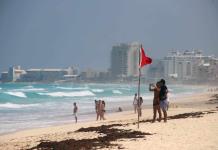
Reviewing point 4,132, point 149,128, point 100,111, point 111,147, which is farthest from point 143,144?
point 100,111

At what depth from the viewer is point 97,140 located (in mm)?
11461

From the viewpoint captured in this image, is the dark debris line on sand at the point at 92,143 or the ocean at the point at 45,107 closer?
the dark debris line on sand at the point at 92,143

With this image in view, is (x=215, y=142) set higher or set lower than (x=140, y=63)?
lower

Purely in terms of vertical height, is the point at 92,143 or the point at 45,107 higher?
the point at 92,143

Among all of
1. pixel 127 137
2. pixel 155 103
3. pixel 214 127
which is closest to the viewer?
pixel 127 137

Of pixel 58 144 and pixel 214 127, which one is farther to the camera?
pixel 214 127

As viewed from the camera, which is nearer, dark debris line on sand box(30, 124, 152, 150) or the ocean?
dark debris line on sand box(30, 124, 152, 150)

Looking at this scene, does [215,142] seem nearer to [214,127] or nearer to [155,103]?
[214,127]

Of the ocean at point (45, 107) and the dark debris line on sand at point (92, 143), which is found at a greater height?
the dark debris line on sand at point (92, 143)

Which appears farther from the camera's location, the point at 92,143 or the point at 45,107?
the point at 45,107

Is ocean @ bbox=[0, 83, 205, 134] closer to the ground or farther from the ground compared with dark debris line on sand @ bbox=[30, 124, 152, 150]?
closer to the ground

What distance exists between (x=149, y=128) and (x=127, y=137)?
1.82m

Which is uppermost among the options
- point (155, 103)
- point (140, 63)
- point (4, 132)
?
point (140, 63)

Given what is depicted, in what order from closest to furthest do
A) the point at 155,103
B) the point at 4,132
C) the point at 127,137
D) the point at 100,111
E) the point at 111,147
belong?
the point at 111,147, the point at 127,137, the point at 155,103, the point at 4,132, the point at 100,111
